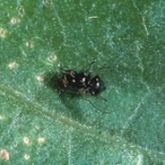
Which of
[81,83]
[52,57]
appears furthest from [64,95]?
[52,57]

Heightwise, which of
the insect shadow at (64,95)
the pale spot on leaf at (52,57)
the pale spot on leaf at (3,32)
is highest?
the pale spot on leaf at (3,32)

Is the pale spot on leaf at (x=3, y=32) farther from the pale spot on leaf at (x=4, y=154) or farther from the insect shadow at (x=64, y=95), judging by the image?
the pale spot on leaf at (x=4, y=154)

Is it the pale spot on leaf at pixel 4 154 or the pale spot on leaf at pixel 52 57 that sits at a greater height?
the pale spot on leaf at pixel 52 57

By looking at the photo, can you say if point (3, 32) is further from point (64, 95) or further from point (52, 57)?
point (64, 95)

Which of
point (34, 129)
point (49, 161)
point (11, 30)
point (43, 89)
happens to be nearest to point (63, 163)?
point (49, 161)

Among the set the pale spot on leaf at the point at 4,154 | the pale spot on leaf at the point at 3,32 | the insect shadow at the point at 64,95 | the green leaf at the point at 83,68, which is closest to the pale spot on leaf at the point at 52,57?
the green leaf at the point at 83,68

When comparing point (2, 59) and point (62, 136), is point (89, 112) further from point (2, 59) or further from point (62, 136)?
point (2, 59)
